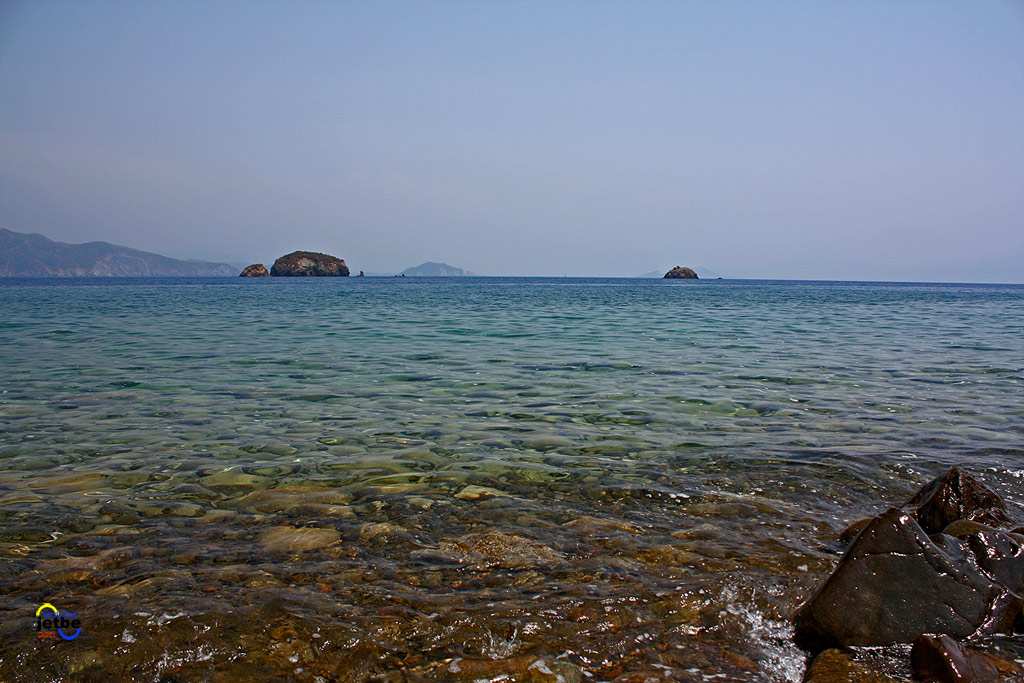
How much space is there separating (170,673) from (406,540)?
6.54 ft

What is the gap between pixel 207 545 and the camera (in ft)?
15.9

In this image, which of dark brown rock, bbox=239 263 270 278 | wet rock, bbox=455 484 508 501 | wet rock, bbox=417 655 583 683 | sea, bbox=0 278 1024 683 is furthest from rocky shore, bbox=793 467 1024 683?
dark brown rock, bbox=239 263 270 278

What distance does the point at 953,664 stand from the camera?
10.4 feet

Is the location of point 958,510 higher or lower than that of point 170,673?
higher

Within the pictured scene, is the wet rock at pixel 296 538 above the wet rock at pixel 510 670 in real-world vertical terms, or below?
above

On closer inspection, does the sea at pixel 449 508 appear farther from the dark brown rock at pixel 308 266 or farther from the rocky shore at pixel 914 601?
the dark brown rock at pixel 308 266

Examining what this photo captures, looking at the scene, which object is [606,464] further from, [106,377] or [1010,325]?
[1010,325]

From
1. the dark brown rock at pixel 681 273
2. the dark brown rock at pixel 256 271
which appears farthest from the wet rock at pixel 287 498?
the dark brown rock at pixel 681 273

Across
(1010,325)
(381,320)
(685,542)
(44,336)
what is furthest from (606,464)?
(1010,325)

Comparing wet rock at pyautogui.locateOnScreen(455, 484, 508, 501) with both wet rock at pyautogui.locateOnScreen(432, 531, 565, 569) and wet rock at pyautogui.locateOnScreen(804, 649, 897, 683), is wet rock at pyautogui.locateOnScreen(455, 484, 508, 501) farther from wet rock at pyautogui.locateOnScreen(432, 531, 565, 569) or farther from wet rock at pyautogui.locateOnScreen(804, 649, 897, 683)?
wet rock at pyautogui.locateOnScreen(804, 649, 897, 683)

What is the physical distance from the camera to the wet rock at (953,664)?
10.3 ft

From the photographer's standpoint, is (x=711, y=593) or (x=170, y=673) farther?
(x=711, y=593)

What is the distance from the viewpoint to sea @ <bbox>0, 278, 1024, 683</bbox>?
350cm

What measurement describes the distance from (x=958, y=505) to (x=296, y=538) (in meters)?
5.41
